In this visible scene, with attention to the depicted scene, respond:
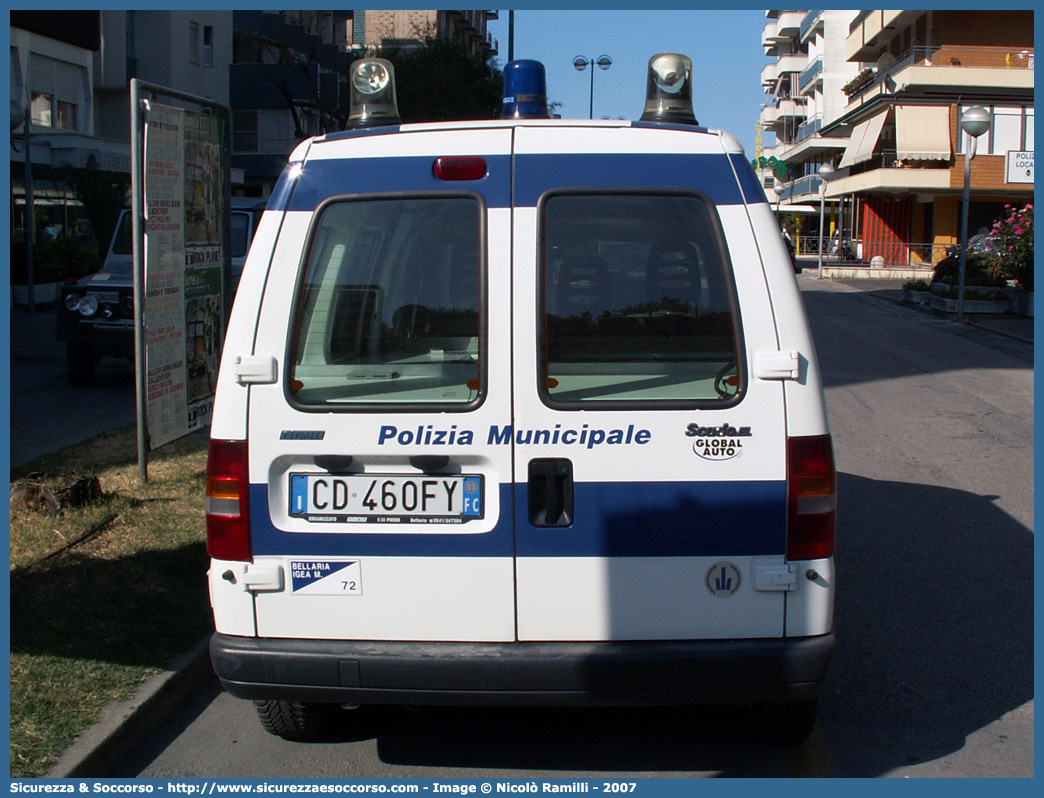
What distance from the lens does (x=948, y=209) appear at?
47281 millimetres

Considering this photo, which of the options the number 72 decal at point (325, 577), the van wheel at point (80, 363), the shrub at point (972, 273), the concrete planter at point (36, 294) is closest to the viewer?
the number 72 decal at point (325, 577)

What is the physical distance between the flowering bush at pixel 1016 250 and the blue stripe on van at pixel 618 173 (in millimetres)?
22733

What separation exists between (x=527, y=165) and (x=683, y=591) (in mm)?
1402

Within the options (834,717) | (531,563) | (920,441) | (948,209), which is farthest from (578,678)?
(948,209)

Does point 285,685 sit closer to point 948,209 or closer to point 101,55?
point 101,55

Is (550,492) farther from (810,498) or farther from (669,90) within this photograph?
(669,90)

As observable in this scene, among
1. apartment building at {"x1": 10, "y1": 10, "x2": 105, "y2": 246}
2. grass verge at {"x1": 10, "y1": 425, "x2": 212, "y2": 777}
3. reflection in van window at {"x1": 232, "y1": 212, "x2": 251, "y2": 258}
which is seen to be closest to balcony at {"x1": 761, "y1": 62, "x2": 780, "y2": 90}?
apartment building at {"x1": 10, "y1": 10, "x2": 105, "y2": 246}

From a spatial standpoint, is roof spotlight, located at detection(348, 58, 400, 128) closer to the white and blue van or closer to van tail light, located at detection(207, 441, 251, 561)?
the white and blue van

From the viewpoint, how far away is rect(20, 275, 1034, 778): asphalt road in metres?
3.91

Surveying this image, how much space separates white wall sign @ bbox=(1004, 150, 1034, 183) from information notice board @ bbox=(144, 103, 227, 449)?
142ft

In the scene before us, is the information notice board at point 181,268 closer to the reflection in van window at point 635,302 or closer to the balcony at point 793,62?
the reflection in van window at point 635,302

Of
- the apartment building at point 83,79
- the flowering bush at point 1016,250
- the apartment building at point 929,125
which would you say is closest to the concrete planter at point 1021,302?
the flowering bush at point 1016,250

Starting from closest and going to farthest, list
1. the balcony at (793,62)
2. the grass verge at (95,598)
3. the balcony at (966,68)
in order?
the grass verge at (95,598)
the balcony at (966,68)
the balcony at (793,62)

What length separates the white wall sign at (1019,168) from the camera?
44406 mm
